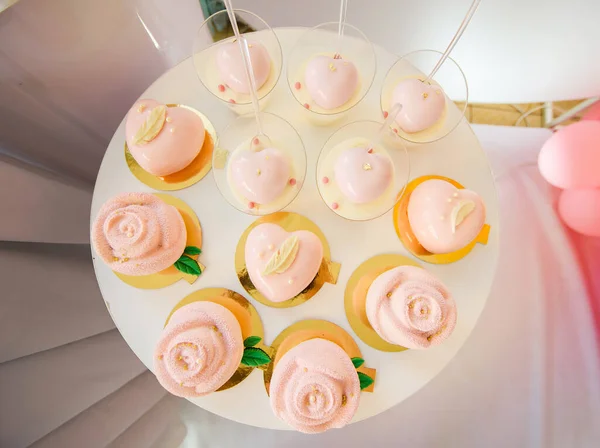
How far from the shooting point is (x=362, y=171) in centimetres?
94

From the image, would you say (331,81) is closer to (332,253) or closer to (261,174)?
(261,174)

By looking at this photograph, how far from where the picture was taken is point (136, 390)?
1408 millimetres

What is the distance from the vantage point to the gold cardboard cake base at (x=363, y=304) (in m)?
1.00

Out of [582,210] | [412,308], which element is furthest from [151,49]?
[582,210]

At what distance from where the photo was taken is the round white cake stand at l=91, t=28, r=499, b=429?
3.30ft

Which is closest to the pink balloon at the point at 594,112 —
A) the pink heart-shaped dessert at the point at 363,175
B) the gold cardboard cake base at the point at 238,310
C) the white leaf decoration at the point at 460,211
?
the white leaf decoration at the point at 460,211

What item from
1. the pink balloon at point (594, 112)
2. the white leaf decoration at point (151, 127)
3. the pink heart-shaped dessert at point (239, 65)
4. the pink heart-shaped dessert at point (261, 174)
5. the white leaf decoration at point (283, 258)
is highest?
the pink balloon at point (594, 112)

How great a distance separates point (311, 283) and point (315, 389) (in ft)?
0.89

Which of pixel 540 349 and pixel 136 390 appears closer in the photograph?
pixel 136 390

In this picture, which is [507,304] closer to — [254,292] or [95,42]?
[254,292]

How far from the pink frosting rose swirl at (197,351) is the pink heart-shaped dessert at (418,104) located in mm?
684

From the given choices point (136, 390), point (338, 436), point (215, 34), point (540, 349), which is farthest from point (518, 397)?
point (215, 34)

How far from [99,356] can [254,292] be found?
26.6 inches

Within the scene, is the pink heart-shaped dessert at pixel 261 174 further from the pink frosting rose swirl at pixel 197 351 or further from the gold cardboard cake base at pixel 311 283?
the pink frosting rose swirl at pixel 197 351
